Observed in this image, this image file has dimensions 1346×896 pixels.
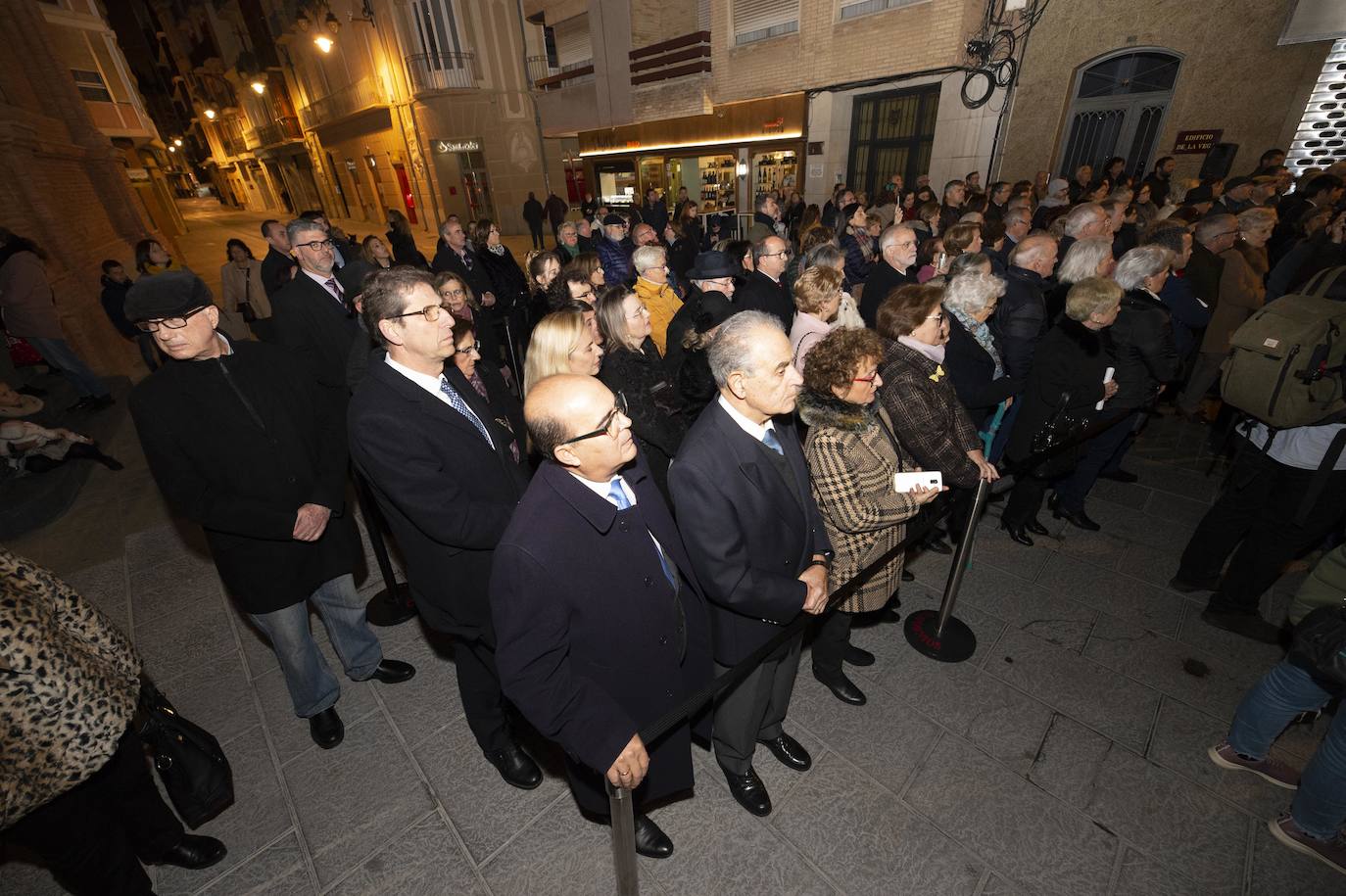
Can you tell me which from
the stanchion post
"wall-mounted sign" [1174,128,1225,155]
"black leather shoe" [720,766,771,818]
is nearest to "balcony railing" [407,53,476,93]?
"wall-mounted sign" [1174,128,1225,155]

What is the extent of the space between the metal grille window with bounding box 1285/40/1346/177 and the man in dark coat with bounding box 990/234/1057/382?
35.3 ft

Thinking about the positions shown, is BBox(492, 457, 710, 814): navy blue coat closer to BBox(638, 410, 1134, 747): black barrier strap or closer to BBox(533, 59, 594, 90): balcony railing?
BBox(638, 410, 1134, 747): black barrier strap

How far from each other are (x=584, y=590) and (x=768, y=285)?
12.7ft

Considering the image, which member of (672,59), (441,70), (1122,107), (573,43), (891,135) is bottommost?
(891,135)

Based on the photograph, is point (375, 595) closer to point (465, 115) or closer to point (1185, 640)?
point (1185, 640)

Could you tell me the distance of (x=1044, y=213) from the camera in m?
8.62

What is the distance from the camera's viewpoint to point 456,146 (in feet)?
77.9

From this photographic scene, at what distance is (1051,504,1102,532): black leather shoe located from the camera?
4.41 metres

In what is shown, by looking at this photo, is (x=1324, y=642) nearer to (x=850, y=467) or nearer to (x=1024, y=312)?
(x=850, y=467)

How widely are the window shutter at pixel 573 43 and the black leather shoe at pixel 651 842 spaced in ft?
84.2

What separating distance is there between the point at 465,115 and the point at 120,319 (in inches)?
801

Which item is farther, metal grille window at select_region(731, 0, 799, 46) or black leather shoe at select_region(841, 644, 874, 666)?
metal grille window at select_region(731, 0, 799, 46)

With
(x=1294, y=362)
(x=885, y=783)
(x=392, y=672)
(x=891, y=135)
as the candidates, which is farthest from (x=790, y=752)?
(x=891, y=135)

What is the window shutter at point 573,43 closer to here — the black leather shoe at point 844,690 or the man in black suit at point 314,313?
the man in black suit at point 314,313
